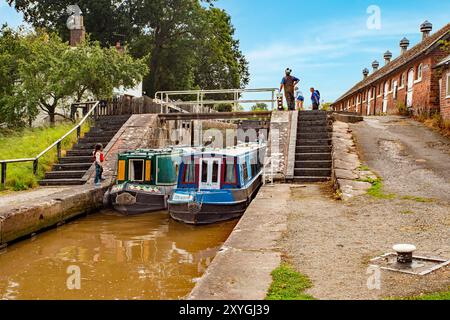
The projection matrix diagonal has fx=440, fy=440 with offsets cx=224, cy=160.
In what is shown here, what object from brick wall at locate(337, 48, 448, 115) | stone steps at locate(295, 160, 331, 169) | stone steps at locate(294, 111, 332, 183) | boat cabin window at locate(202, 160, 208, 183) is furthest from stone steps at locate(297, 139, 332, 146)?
brick wall at locate(337, 48, 448, 115)

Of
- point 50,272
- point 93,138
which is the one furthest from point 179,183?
point 93,138

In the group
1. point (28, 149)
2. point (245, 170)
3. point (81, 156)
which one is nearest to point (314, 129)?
point (245, 170)

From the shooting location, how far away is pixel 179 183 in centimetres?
1178

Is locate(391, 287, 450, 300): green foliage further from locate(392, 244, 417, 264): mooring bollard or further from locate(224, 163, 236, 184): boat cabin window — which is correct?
locate(224, 163, 236, 184): boat cabin window

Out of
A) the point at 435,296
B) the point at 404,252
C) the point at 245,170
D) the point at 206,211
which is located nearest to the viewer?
the point at 435,296

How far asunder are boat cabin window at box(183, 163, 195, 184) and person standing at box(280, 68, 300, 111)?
7495 mm

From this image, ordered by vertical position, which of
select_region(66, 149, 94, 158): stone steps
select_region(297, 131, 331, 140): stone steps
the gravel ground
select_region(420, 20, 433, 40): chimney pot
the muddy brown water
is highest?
select_region(420, 20, 433, 40): chimney pot

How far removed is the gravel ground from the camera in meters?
4.45

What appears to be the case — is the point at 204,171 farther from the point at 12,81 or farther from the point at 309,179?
the point at 12,81

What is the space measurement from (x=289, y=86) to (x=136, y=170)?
7681 millimetres

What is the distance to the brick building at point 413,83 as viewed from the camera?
20.3 metres

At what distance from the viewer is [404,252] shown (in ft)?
16.3

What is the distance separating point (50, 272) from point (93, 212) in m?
5.35

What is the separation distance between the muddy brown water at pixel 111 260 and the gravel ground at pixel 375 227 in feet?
6.30
